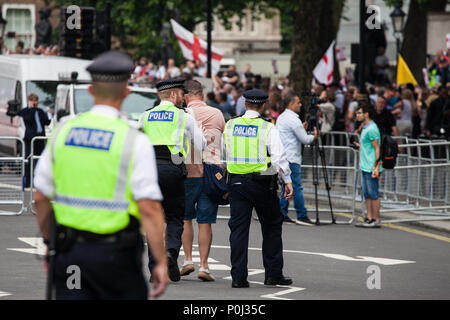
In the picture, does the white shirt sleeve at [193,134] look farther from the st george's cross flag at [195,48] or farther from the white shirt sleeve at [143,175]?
the st george's cross flag at [195,48]

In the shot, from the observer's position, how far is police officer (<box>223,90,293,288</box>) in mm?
10320

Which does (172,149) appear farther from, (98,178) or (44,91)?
(44,91)

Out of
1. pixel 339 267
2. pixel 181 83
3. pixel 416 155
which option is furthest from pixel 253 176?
pixel 416 155

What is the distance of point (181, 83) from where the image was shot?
35.1 ft

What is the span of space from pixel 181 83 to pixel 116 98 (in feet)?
16.4

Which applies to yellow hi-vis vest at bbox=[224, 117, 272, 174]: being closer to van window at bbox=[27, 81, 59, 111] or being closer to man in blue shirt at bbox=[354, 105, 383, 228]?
man in blue shirt at bbox=[354, 105, 383, 228]

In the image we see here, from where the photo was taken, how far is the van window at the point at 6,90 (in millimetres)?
25000

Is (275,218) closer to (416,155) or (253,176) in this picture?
(253,176)

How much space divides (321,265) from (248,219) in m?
1.68

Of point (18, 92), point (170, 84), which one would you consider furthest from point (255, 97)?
point (18, 92)

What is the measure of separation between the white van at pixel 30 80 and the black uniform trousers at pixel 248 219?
45.0 feet

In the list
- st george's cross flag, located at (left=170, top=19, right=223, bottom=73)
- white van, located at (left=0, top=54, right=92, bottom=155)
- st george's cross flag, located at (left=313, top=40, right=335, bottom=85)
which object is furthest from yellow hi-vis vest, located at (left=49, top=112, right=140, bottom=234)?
st george's cross flag, located at (left=170, top=19, right=223, bottom=73)

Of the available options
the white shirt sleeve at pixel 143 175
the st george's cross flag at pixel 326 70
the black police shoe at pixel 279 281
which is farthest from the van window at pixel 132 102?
the white shirt sleeve at pixel 143 175

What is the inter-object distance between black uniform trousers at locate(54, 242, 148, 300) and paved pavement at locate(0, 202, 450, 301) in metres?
2.30
